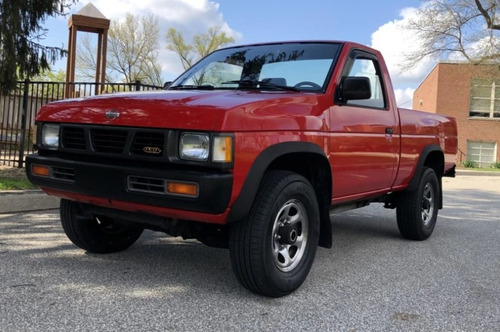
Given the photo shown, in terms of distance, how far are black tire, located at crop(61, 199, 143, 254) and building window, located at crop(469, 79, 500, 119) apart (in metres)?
31.1

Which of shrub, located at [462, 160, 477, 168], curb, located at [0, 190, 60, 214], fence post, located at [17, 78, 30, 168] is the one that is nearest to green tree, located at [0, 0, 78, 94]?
fence post, located at [17, 78, 30, 168]

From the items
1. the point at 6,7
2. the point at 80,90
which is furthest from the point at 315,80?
the point at 80,90

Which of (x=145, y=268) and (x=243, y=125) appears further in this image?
(x=145, y=268)

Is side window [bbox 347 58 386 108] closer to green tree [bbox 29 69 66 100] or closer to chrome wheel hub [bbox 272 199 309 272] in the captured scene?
chrome wheel hub [bbox 272 199 309 272]

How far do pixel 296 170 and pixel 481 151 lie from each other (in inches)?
1230

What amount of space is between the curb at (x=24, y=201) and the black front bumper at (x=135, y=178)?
3.15 meters

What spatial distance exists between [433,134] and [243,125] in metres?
3.62

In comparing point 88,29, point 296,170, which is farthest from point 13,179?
point 88,29

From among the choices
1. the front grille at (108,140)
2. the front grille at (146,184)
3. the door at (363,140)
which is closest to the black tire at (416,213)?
the door at (363,140)

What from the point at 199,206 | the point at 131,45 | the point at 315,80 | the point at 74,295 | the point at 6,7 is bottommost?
the point at 74,295

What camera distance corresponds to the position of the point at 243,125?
3.13 metres

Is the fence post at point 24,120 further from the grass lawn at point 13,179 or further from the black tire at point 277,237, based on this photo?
the black tire at point 277,237

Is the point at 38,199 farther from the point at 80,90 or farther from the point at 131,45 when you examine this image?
the point at 131,45

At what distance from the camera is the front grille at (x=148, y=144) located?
3.17 metres
